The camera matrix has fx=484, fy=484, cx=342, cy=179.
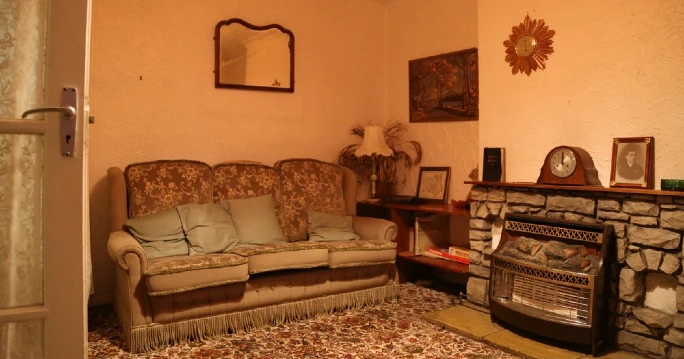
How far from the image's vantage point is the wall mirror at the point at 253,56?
3.94m

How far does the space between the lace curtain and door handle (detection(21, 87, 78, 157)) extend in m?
0.07

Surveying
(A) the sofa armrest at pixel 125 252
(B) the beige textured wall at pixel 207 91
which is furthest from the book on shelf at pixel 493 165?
(A) the sofa armrest at pixel 125 252

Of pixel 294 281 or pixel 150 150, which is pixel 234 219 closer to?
pixel 294 281

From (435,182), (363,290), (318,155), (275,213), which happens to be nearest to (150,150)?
(275,213)

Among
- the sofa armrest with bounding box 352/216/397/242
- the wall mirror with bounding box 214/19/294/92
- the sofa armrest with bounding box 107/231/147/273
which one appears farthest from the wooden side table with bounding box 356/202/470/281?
the sofa armrest with bounding box 107/231/147/273

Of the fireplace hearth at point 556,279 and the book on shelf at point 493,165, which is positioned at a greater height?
the book on shelf at point 493,165

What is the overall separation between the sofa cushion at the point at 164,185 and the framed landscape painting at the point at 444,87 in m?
2.02

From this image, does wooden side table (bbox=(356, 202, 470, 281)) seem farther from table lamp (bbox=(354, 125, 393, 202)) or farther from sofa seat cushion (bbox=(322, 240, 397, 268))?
sofa seat cushion (bbox=(322, 240, 397, 268))

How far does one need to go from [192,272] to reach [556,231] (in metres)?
2.13

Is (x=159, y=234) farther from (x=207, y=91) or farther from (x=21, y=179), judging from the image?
(x=21, y=179)

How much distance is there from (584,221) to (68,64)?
104 inches

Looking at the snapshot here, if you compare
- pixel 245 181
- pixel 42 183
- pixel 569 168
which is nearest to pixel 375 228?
pixel 245 181

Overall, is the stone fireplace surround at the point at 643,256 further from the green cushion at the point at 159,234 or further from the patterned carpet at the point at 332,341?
the green cushion at the point at 159,234

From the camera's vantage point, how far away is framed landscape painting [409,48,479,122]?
4000 millimetres
